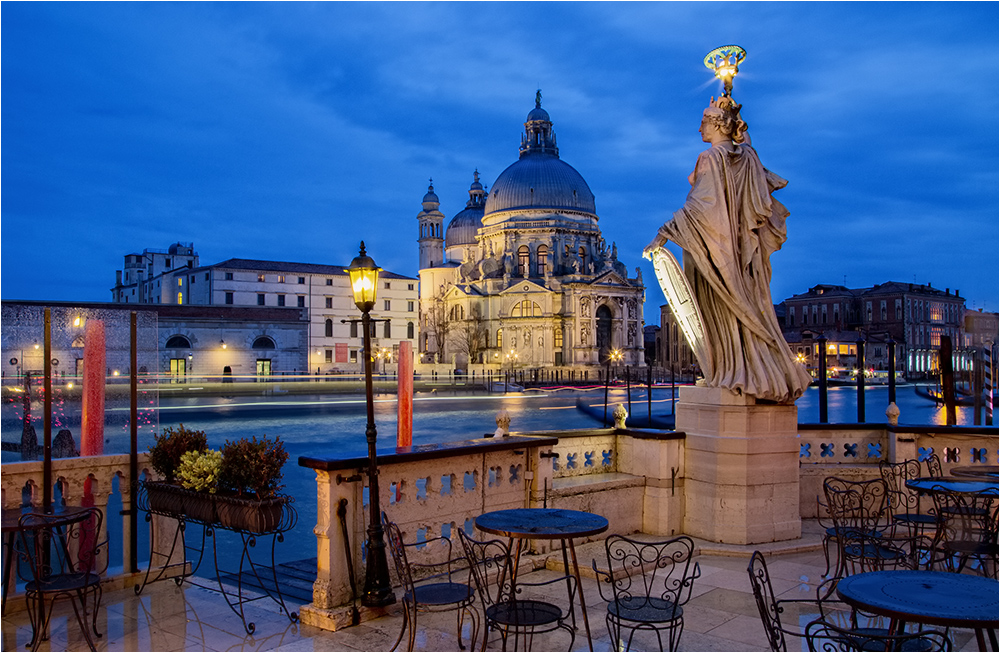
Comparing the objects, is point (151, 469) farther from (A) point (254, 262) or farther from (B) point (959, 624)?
(A) point (254, 262)

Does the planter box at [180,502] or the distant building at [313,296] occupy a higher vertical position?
the distant building at [313,296]

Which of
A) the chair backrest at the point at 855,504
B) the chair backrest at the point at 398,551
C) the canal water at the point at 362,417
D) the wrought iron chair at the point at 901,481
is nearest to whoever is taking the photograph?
the chair backrest at the point at 398,551

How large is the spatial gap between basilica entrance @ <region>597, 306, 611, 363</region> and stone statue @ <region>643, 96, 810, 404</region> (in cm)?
7673

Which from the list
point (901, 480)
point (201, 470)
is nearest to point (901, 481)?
point (901, 480)

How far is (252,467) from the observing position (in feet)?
21.0

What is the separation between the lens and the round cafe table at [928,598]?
11.8 ft

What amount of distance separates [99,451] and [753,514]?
8.70 metres

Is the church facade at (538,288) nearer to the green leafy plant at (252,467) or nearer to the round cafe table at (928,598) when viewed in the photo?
the green leafy plant at (252,467)

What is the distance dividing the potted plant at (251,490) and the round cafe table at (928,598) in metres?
4.06

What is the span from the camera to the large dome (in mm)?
91188

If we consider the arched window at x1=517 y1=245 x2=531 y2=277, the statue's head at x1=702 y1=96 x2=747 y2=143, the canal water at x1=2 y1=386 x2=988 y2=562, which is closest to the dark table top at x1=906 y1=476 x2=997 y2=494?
the statue's head at x1=702 y1=96 x2=747 y2=143

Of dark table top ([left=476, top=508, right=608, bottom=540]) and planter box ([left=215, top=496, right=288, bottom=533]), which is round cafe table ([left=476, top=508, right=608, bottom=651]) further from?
planter box ([left=215, top=496, right=288, bottom=533])

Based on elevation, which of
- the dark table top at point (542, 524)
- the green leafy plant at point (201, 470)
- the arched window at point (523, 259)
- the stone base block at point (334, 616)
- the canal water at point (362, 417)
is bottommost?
the canal water at point (362, 417)

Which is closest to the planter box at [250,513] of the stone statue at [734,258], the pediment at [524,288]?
the stone statue at [734,258]
